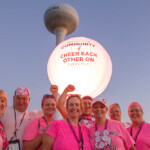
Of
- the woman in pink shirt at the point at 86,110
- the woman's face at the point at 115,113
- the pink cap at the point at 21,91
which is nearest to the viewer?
the pink cap at the point at 21,91

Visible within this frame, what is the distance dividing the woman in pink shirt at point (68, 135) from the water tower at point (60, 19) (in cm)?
2165

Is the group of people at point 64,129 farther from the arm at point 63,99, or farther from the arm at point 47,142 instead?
the arm at point 63,99

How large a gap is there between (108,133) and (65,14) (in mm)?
22239

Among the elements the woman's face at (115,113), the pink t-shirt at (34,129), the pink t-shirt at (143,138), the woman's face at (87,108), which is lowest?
the pink t-shirt at (143,138)

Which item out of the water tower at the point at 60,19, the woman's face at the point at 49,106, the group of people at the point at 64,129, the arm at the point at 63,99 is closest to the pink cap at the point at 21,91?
the group of people at the point at 64,129

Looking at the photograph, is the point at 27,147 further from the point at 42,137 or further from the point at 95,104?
the point at 95,104

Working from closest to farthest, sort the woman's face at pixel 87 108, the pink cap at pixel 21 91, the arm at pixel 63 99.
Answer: the pink cap at pixel 21 91, the woman's face at pixel 87 108, the arm at pixel 63 99

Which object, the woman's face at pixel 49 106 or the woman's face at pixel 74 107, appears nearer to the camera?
the woman's face at pixel 74 107

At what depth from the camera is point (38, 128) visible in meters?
3.14

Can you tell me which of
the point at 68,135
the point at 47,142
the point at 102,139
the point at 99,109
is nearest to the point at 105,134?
the point at 102,139

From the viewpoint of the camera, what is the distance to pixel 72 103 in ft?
9.94

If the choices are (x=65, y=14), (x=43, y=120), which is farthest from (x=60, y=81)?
(x=65, y=14)

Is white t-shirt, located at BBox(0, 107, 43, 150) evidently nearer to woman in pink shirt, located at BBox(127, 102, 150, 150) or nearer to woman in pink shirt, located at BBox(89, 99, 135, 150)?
woman in pink shirt, located at BBox(89, 99, 135, 150)

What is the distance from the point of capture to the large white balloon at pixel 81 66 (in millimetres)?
4496
